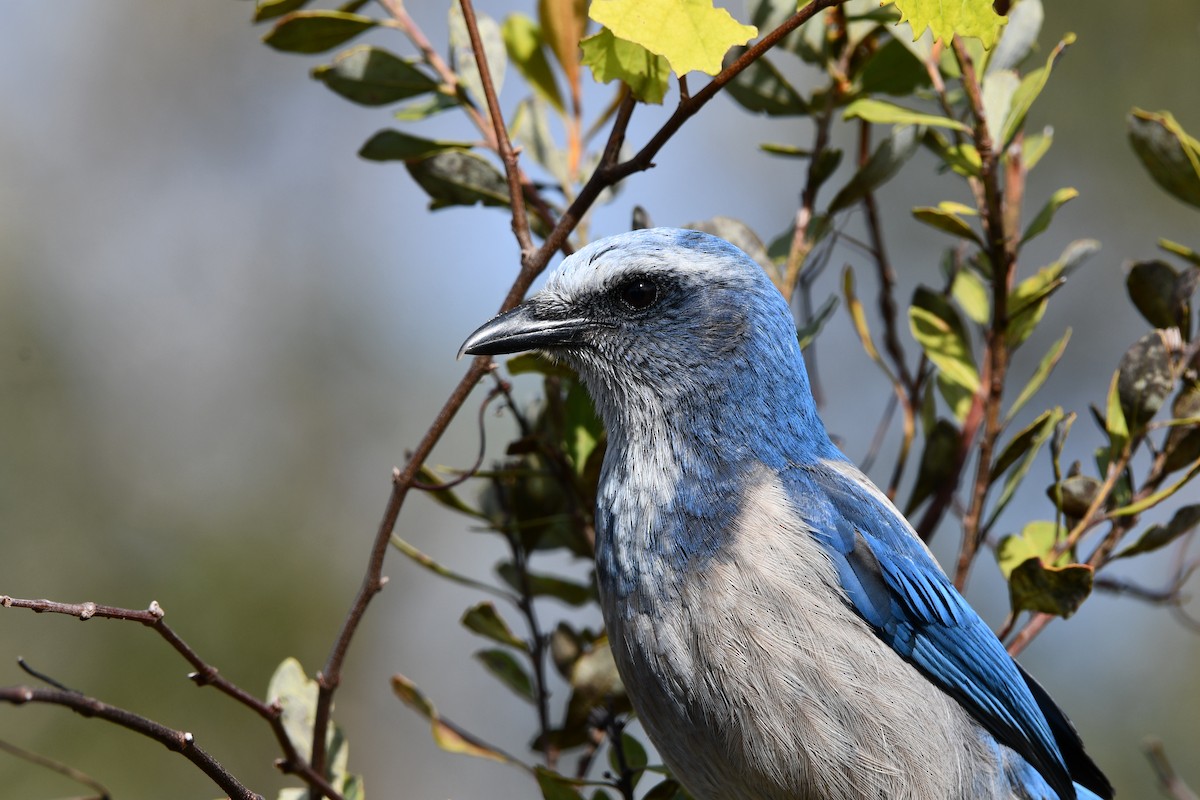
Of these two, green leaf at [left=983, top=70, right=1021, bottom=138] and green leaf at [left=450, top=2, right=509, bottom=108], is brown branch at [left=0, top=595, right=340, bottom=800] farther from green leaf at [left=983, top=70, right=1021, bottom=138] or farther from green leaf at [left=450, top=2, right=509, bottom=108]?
green leaf at [left=983, top=70, right=1021, bottom=138]

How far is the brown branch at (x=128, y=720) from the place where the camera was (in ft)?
4.98

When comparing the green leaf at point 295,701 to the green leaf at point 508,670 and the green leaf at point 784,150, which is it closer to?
the green leaf at point 508,670

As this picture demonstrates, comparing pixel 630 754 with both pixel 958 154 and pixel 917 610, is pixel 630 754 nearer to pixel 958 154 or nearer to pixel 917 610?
pixel 917 610

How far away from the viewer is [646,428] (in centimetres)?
Result: 296

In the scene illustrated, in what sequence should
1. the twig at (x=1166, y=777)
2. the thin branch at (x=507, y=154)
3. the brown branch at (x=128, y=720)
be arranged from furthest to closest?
1. the twig at (x=1166, y=777)
2. the thin branch at (x=507, y=154)
3. the brown branch at (x=128, y=720)

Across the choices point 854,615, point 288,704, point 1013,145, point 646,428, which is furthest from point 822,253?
point 288,704

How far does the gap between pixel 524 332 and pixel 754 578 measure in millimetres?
834

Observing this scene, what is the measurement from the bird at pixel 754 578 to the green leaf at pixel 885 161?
13.6 inches

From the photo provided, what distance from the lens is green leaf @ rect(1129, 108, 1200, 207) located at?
2963 mm

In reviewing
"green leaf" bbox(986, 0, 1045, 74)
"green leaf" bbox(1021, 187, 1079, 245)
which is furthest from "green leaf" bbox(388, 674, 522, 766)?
"green leaf" bbox(986, 0, 1045, 74)

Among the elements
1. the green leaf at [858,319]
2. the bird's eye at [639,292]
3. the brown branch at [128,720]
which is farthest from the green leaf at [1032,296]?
the brown branch at [128,720]

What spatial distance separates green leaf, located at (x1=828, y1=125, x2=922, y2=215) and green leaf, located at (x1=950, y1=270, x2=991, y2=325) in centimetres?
39

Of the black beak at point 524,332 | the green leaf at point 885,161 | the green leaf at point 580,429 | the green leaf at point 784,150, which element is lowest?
the green leaf at point 580,429

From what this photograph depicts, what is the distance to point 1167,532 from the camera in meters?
2.86
